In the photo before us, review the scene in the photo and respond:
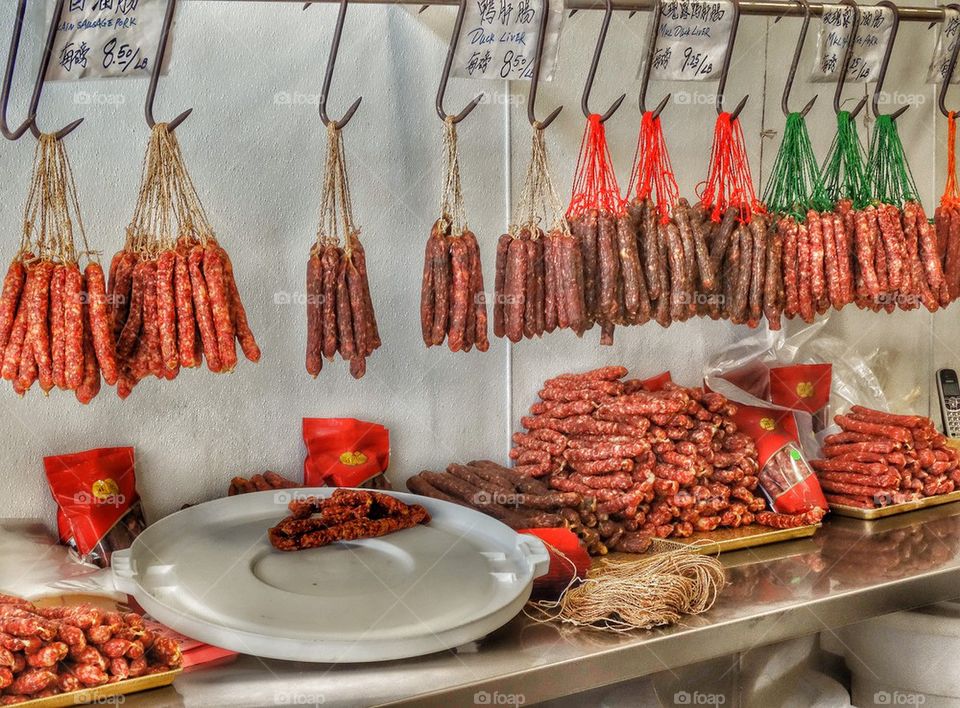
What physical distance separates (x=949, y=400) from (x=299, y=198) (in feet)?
11.9

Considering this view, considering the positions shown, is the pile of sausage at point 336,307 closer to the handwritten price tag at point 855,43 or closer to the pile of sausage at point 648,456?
the pile of sausage at point 648,456

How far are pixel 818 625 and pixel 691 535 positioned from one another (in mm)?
708

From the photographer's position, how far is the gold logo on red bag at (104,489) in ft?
10.7

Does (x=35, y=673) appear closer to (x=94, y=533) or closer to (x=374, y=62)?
(x=94, y=533)

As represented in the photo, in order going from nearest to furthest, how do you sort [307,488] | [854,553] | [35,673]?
1. [35,673]
2. [307,488]
3. [854,553]

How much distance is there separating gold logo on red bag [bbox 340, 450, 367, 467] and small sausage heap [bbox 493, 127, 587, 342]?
77cm

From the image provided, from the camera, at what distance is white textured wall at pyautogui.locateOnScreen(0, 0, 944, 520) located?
133 inches

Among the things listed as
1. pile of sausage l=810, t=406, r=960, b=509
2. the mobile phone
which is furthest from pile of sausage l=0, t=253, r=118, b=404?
the mobile phone

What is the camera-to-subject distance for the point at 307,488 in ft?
11.6

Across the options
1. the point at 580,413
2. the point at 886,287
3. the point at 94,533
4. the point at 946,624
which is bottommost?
the point at 946,624

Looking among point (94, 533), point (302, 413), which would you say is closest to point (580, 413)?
point (302, 413)

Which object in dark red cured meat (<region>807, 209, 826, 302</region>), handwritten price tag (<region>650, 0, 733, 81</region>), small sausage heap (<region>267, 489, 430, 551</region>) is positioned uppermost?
handwritten price tag (<region>650, 0, 733, 81</region>)

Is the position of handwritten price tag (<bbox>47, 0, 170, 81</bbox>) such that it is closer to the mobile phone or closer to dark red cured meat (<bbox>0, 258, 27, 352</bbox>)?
dark red cured meat (<bbox>0, 258, 27, 352</bbox>)

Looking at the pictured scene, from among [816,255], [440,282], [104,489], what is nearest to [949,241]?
[816,255]
